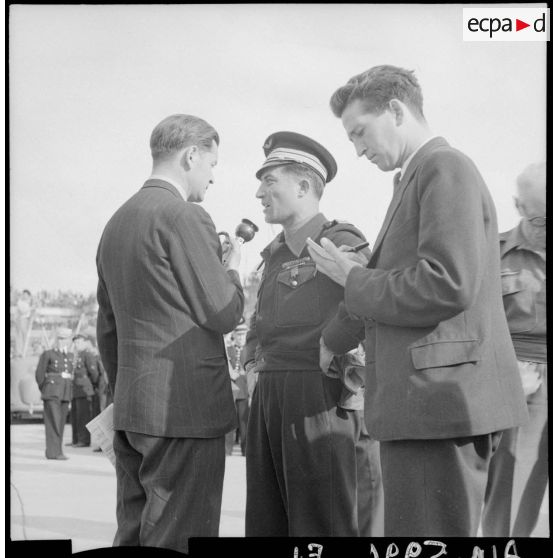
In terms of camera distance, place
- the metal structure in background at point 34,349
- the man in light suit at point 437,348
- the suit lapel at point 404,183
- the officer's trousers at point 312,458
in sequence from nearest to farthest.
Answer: the man in light suit at point 437,348 < the suit lapel at point 404,183 < the officer's trousers at point 312,458 < the metal structure in background at point 34,349

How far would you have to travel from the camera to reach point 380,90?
3264mm

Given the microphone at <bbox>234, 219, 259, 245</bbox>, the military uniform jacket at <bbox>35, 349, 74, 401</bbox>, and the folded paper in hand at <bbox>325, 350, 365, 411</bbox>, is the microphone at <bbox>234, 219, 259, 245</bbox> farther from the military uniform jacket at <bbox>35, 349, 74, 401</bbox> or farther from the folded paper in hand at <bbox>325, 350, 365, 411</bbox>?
the military uniform jacket at <bbox>35, 349, 74, 401</bbox>

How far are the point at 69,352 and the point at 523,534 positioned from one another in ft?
6.91

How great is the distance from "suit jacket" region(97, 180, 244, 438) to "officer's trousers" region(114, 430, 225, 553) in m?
0.05

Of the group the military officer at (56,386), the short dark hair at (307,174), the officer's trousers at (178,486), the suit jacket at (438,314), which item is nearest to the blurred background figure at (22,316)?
the military officer at (56,386)

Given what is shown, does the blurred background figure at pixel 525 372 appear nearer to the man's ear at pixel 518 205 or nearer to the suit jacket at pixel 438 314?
the man's ear at pixel 518 205

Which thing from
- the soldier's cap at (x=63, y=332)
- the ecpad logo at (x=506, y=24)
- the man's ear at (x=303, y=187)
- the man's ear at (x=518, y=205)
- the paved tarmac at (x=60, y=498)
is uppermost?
the ecpad logo at (x=506, y=24)

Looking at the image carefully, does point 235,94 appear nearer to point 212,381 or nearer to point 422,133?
point 422,133

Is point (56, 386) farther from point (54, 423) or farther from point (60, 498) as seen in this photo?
point (60, 498)

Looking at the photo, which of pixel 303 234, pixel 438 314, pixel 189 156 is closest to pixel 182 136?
pixel 189 156

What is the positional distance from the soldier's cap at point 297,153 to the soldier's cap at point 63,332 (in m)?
1.10

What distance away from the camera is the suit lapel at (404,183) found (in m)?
2.96

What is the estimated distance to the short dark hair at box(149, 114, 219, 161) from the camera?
353 centimetres

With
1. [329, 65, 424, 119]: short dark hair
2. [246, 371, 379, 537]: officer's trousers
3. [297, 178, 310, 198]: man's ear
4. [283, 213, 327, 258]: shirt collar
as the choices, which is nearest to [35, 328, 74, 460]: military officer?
[246, 371, 379, 537]: officer's trousers
